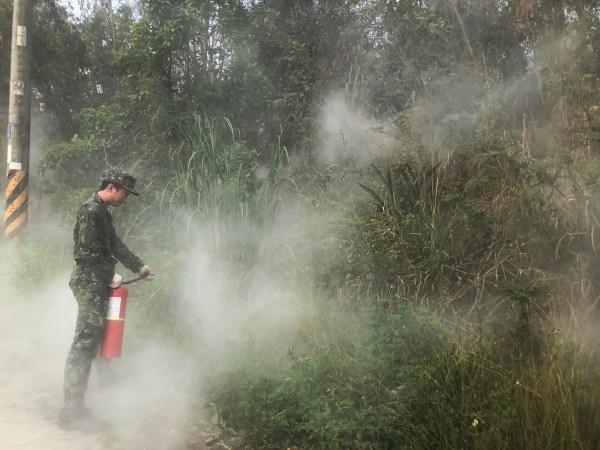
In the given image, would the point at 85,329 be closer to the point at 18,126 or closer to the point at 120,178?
the point at 120,178

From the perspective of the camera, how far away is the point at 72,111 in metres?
13.4

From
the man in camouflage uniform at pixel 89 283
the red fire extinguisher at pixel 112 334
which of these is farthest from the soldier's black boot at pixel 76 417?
the red fire extinguisher at pixel 112 334

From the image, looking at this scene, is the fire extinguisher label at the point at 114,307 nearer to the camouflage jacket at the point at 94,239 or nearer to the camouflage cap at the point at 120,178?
the camouflage jacket at the point at 94,239

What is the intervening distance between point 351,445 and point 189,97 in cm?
645

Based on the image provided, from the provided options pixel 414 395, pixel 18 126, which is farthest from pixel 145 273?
pixel 18 126

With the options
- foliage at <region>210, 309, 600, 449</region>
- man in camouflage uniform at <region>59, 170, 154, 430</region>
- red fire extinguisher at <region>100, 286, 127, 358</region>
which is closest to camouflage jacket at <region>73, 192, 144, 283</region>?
man in camouflage uniform at <region>59, 170, 154, 430</region>

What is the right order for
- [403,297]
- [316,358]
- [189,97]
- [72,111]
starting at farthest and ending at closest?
[72,111], [189,97], [403,297], [316,358]

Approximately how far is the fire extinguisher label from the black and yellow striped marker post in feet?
17.1

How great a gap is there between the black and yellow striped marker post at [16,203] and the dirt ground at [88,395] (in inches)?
98.5

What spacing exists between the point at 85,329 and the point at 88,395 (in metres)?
0.75

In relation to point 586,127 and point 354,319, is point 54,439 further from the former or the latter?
point 586,127

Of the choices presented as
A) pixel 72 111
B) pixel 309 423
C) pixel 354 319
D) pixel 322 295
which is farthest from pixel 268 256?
pixel 72 111

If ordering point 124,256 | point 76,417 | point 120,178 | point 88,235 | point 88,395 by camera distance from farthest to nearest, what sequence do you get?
1. point 124,256
2. point 88,395
3. point 120,178
4. point 88,235
5. point 76,417

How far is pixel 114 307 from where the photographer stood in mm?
4816
